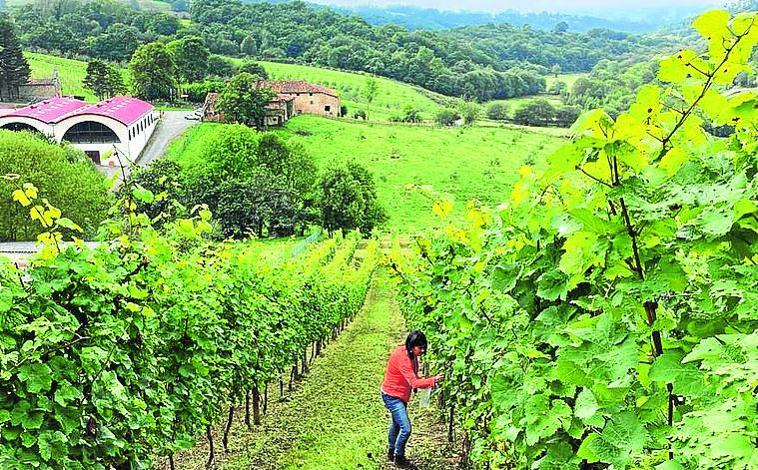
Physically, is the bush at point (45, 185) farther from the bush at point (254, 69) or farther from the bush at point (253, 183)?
the bush at point (254, 69)

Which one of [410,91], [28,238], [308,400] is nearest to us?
[308,400]

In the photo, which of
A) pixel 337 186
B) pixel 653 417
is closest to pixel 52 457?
pixel 653 417

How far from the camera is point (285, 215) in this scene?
173 ft

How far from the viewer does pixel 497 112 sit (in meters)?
96.3

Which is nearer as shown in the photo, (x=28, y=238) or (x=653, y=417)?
Answer: (x=653, y=417)

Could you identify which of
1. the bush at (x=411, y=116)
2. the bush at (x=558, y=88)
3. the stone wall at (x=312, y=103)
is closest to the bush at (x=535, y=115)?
the bush at (x=411, y=116)

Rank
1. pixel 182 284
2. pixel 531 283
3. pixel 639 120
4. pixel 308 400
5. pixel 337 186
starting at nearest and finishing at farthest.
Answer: pixel 639 120 → pixel 531 283 → pixel 182 284 → pixel 308 400 → pixel 337 186

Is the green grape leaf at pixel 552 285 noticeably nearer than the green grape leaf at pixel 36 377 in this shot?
Yes

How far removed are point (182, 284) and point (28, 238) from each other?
155 ft

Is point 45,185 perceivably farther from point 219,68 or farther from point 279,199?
point 219,68

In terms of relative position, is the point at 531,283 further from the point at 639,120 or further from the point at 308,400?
the point at 308,400

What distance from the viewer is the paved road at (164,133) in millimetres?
68312

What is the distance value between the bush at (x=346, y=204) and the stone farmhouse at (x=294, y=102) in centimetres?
2675

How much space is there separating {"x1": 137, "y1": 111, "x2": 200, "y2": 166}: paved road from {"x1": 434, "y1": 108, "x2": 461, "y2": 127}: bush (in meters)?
31.6
